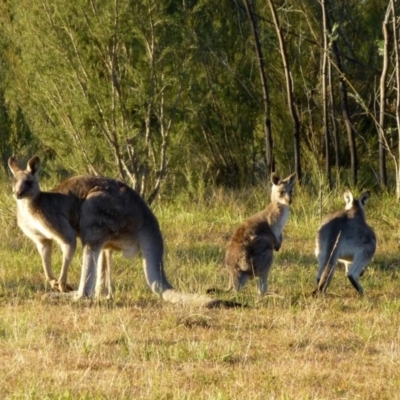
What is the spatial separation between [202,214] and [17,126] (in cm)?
694

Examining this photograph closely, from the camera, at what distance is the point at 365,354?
596 cm

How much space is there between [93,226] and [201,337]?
1.58 meters

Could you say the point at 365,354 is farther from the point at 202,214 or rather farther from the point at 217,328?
the point at 202,214

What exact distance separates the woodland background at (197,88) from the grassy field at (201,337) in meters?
3.02

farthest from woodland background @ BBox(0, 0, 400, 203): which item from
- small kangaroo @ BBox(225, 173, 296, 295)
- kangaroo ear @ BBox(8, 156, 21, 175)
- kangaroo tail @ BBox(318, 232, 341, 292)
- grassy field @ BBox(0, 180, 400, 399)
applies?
kangaroo tail @ BBox(318, 232, 341, 292)

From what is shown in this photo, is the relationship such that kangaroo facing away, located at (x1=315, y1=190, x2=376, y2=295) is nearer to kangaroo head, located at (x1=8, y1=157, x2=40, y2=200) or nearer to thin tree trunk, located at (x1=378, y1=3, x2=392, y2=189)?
kangaroo head, located at (x1=8, y1=157, x2=40, y2=200)

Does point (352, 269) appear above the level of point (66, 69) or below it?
below

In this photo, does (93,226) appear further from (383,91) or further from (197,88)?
(197,88)

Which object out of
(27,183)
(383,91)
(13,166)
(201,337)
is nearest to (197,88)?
(383,91)

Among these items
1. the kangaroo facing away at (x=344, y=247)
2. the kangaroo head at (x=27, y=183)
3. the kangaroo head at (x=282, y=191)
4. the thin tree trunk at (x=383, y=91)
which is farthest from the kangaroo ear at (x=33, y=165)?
the thin tree trunk at (x=383, y=91)

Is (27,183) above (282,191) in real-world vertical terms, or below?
above

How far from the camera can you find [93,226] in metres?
7.52

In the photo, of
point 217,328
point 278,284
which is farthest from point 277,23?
Result: point 217,328

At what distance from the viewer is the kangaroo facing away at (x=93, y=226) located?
7531 millimetres
